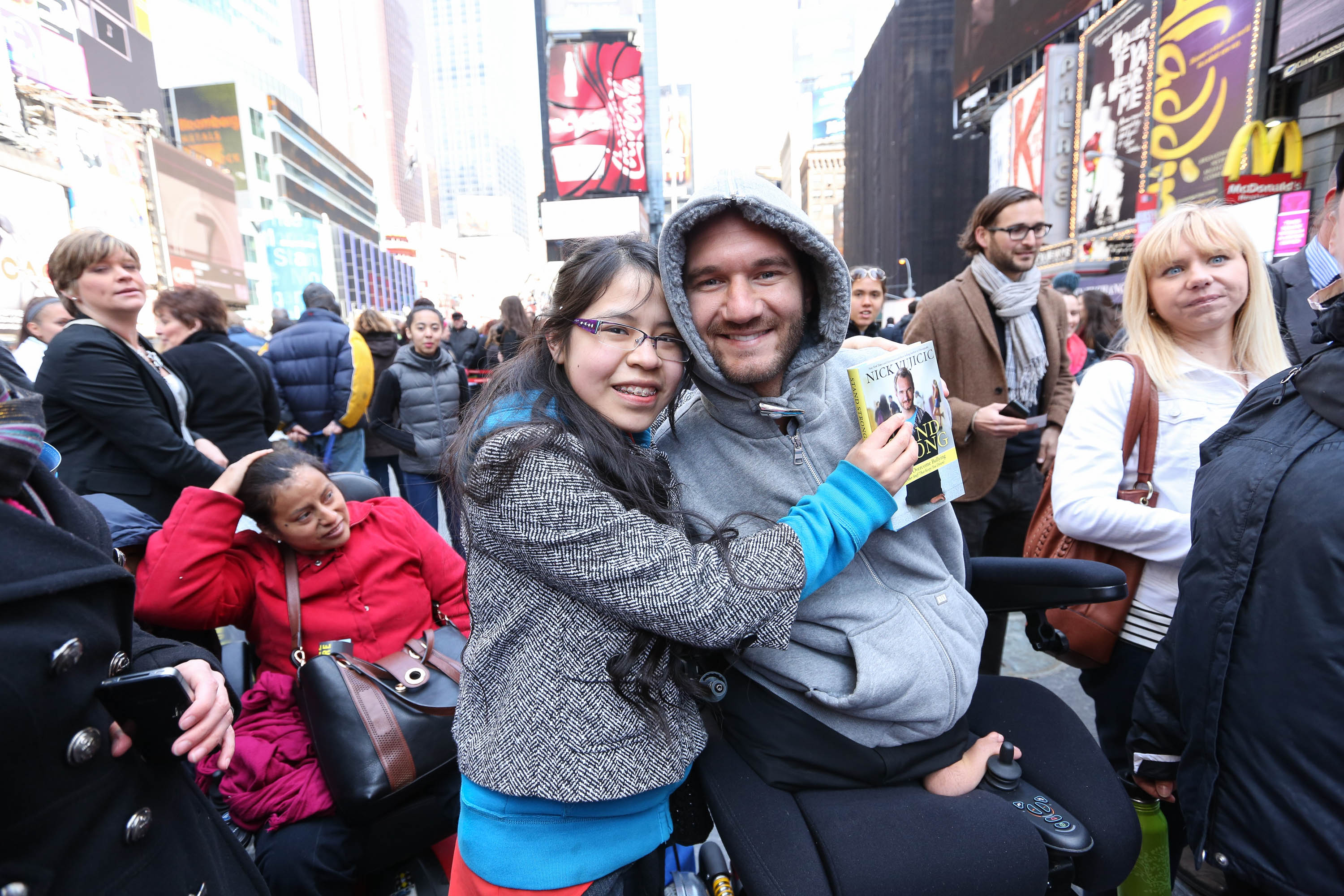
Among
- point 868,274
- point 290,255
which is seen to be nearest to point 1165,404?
point 868,274

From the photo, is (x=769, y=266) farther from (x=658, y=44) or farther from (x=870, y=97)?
(x=658, y=44)

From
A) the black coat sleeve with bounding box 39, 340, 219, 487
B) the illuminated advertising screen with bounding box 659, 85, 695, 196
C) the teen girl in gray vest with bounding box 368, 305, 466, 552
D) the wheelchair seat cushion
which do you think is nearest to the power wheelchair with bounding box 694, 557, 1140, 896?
the wheelchair seat cushion

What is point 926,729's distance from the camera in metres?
1.29

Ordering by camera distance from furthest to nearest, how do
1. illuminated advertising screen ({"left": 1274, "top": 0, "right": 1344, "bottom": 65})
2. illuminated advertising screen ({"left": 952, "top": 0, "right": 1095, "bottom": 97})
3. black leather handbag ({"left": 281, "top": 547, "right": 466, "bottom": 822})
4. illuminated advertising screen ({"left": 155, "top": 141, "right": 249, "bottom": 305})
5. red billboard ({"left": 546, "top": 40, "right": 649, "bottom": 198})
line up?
illuminated advertising screen ({"left": 155, "top": 141, "right": 249, "bottom": 305})
red billboard ({"left": 546, "top": 40, "right": 649, "bottom": 198})
illuminated advertising screen ({"left": 952, "top": 0, "right": 1095, "bottom": 97})
illuminated advertising screen ({"left": 1274, "top": 0, "right": 1344, "bottom": 65})
black leather handbag ({"left": 281, "top": 547, "right": 466, "bottom": 822})

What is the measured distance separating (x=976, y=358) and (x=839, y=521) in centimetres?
234

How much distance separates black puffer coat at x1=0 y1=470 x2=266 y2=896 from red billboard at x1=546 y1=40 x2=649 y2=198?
119ft

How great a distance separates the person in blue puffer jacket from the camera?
215 inches

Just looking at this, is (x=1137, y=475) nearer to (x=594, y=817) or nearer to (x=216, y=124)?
(x=594, y=817)

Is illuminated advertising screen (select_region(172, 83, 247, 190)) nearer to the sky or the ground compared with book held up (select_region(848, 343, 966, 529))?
nearer to the sky

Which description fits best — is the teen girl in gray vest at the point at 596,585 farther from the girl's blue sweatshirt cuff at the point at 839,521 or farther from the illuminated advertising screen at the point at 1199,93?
the illuminated advertising screen at the point at 1199,93

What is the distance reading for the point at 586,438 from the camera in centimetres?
121

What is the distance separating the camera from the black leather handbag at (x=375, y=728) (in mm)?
1750

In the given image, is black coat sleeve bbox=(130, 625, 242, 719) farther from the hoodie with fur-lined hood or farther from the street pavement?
the street pavement

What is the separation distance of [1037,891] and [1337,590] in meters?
0.67
